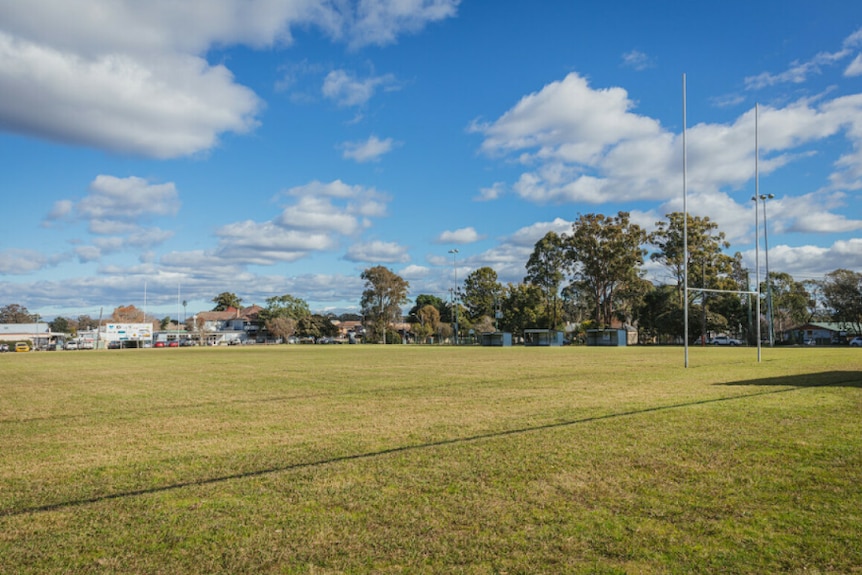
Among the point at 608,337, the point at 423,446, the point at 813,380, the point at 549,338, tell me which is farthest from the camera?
the point at 549,338

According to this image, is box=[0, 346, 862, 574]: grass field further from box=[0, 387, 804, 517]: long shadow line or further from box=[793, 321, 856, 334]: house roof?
box=[793, 321, 856, 334]: house roof

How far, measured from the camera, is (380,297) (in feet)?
339

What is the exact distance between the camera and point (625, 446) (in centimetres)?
732

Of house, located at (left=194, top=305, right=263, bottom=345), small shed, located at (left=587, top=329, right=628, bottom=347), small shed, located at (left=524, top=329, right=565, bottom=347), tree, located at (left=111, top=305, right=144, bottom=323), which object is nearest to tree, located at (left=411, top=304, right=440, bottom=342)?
small shed, located at (left=524, top=329, right=565, bottom=347)

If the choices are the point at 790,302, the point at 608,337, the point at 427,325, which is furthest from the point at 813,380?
the point at 427,325

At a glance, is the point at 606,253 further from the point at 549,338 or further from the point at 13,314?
the point at 13,314

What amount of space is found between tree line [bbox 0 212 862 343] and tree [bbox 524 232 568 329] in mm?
132

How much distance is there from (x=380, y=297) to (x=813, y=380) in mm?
89447

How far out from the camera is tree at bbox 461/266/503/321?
99062mm

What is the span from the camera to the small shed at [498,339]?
2638 inches

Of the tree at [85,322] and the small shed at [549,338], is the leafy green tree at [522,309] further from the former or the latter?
the tree at [85,322]

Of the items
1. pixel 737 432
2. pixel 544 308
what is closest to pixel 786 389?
pixel 737 432

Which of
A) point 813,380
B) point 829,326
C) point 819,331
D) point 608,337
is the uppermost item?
point 829,326

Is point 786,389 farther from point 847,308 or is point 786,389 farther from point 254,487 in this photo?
point 847,308
